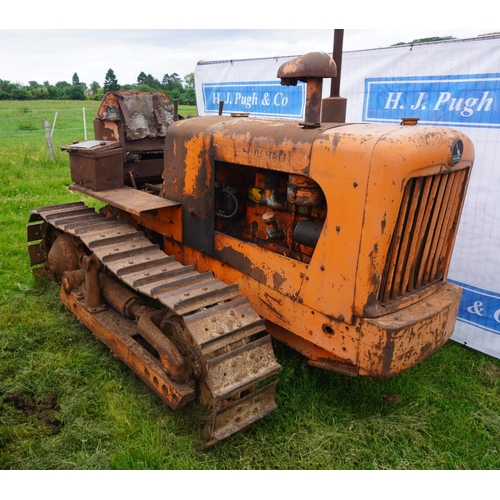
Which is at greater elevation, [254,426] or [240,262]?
[240,262]

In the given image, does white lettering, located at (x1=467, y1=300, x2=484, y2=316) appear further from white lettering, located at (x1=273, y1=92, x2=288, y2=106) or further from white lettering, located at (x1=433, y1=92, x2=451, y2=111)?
white lettering, located at (x1=273, y1=92, x2=288, y2=106)

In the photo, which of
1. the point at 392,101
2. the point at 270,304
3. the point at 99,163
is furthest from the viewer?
the point at 392,101

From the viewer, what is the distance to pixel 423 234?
3021mm

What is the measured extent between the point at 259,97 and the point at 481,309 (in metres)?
3.97

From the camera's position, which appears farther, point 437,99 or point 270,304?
point 437,99

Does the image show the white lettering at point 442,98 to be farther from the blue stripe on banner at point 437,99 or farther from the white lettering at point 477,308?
→ the white lettering at point 477,308

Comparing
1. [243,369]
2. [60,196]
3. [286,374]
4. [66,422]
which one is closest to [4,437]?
[66,422]

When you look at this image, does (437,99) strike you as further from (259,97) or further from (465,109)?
(259,97)

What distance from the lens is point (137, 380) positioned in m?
3.71

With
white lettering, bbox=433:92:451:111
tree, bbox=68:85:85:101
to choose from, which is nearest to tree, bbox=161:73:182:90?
tree, bbox=68:85:85:101

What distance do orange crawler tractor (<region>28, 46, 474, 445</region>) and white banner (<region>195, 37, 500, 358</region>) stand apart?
1.40 metres

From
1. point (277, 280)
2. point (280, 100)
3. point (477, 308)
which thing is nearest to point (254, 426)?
point (277, 280)

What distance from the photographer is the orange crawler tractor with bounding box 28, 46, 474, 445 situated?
2740mm

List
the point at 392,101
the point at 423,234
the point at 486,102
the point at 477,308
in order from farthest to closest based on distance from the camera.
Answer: the point at 392,101, the point at 477,308, the point at 486,102, the point at 423,234
